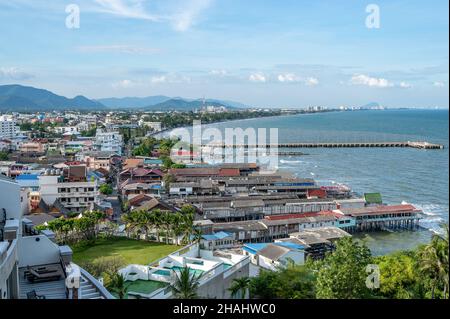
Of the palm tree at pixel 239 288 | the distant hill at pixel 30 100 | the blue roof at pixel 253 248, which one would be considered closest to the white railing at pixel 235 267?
the palm tree at pixel 239 288

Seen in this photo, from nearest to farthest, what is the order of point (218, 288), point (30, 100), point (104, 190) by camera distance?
point (218, 288) → point (104, 190) → point (30, 100)

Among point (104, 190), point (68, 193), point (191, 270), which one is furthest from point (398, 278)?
point (104, 190)

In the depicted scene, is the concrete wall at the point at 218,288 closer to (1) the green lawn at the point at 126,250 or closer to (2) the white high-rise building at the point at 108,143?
(1) the green lawn at the point at 126,250

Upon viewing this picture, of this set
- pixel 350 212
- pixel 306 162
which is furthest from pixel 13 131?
pixel 350 212

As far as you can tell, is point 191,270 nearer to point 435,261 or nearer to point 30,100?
point 435,261

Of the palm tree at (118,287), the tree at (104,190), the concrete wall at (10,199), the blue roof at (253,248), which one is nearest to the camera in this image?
the concrete wall at (10,199)
